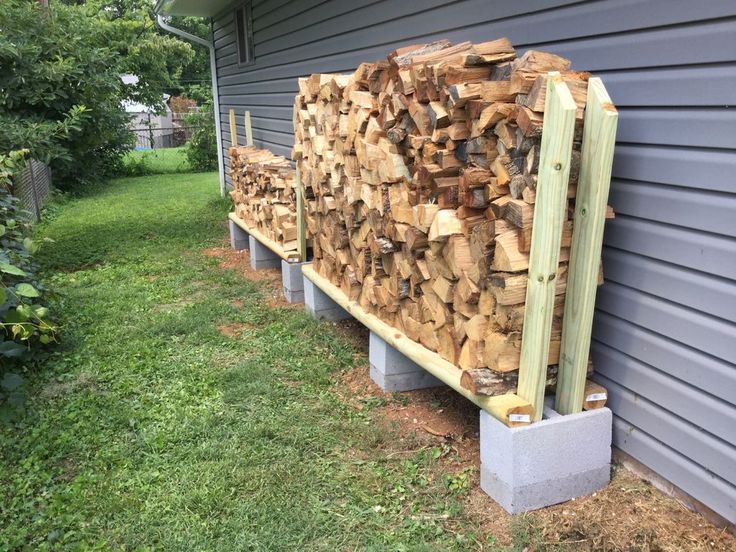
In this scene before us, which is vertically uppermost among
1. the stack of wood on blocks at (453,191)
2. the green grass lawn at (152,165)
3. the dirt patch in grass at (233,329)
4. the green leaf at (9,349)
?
the stack of wood on blocks at (453,191)

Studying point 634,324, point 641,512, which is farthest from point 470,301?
point 641,512

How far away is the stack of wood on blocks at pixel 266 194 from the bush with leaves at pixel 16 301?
2.09 metres

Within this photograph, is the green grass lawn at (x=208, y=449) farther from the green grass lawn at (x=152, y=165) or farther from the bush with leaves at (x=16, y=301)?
the green grass lawn at (x=152, y=165)

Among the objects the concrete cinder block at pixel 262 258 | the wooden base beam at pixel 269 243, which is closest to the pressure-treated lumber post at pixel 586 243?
the wooden base beam at pixel 269 243

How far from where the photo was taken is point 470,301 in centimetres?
284

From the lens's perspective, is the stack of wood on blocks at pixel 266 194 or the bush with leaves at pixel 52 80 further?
the bush with leaves at pixel 52 80

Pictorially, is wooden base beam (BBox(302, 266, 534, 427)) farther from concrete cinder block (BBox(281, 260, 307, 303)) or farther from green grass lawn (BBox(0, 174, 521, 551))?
concrete cinder block (BBox(281, 260, 307, 303))

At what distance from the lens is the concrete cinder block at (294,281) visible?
549 centimetres

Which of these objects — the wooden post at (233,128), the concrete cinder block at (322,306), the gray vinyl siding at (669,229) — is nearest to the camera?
the gray vinyl siding at (669,229)

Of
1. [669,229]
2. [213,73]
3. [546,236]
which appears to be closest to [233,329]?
[546,236]

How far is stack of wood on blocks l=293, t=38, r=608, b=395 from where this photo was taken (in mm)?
2525

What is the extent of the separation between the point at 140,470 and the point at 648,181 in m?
2.70

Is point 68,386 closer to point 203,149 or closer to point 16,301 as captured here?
point 16,301

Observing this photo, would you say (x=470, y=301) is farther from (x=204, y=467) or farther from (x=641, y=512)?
(x=204, y=467)
